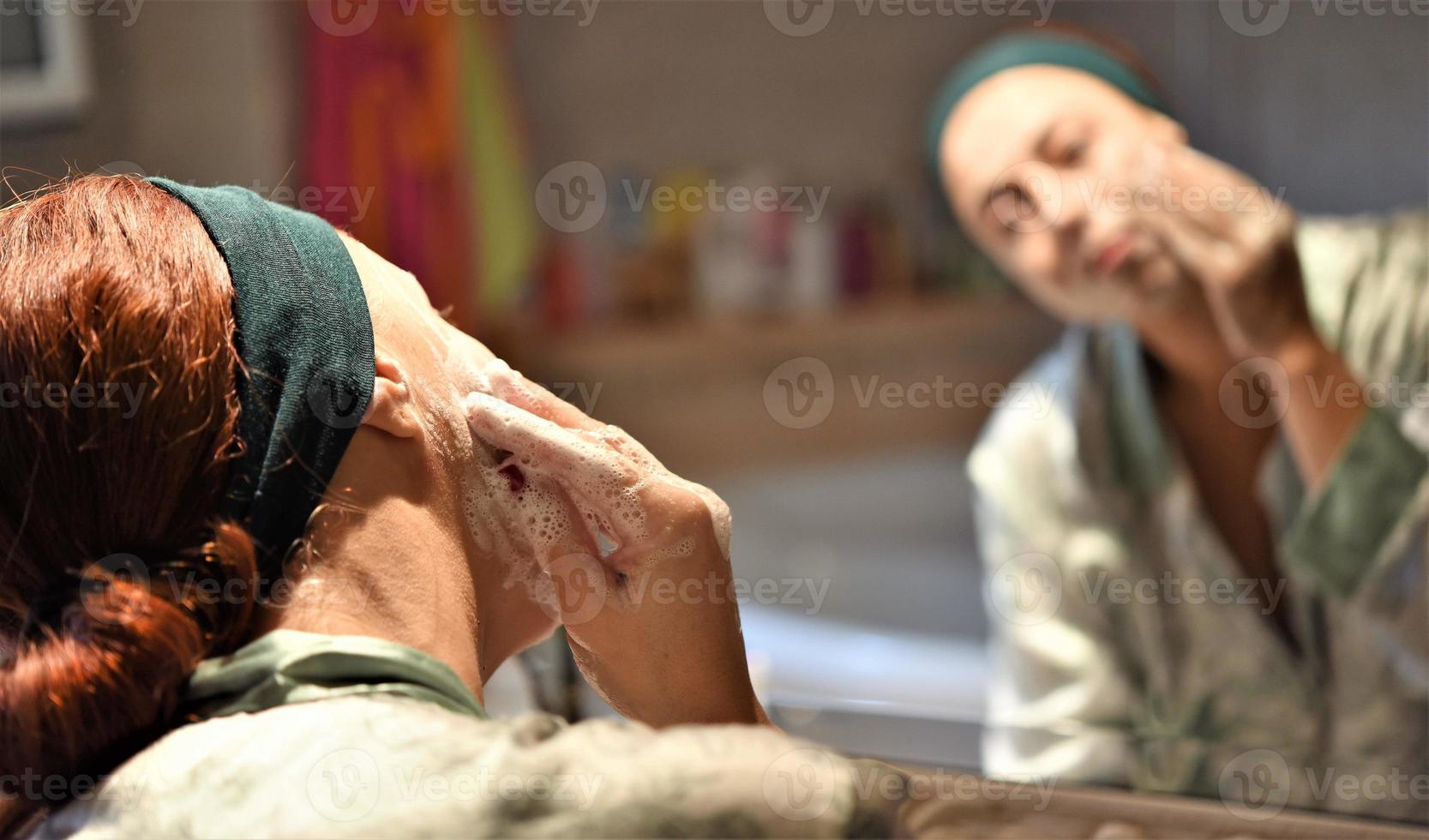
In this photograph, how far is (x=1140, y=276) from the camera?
3.62 feet

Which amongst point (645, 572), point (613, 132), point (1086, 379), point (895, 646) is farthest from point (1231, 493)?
point (613, 132)

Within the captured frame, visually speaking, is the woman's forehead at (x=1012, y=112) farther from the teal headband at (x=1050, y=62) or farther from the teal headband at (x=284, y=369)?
the teal headband at (x=284, y=369)

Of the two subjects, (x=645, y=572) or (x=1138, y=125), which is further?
(x=1138, y=125)

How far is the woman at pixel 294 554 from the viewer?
1.43 ft

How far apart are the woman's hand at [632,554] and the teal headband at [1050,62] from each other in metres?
0.82

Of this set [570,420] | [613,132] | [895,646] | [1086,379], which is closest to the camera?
[570,420]

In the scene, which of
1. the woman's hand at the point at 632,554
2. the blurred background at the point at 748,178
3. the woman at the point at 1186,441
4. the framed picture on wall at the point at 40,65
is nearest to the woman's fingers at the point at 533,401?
the woman's hand at the point at 632,554

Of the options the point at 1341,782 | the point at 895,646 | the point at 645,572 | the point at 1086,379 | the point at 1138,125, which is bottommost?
the point at 895,646

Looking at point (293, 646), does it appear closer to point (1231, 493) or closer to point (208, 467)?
point (208, 467)

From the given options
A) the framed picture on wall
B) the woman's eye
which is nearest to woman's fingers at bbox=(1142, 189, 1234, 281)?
the woman's eye

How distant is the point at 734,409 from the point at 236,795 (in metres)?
1.93

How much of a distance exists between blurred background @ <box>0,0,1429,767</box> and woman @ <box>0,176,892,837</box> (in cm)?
94

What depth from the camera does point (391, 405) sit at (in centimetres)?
51

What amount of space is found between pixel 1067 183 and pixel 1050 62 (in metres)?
0.16
